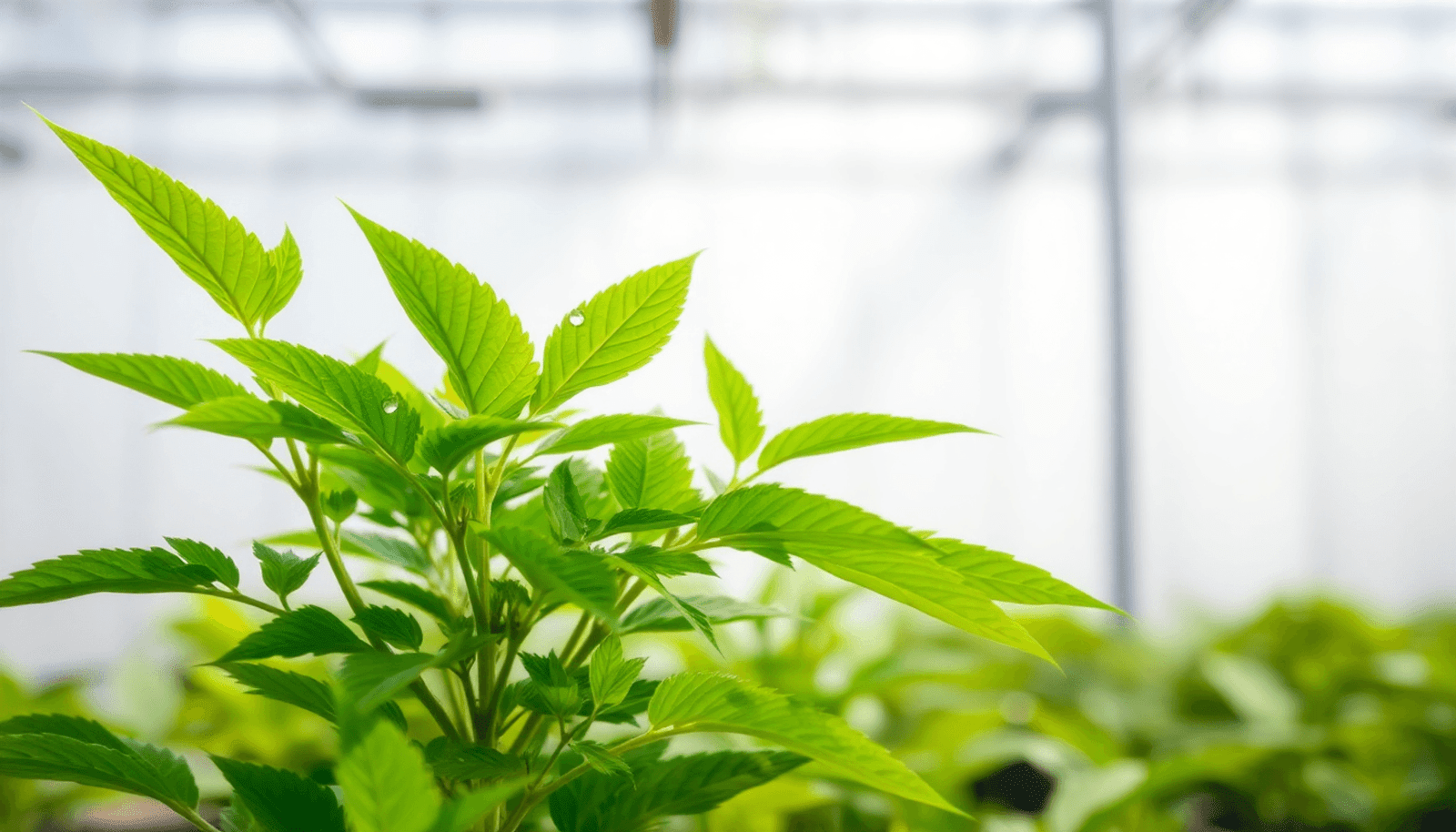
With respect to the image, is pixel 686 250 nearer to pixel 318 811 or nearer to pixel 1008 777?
pixel 1008 777

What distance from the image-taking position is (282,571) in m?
0.27

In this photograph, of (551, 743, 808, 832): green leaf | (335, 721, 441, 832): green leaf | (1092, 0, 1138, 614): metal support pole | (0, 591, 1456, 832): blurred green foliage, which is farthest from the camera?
(1092, 0, 1138, 614): metal support pole

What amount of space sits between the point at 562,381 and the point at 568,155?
1674 millimetres

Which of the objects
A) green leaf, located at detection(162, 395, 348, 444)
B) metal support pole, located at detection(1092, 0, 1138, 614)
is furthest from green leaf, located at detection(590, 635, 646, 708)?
metal support pole, located at detection(1092, 0, 1138, 614)

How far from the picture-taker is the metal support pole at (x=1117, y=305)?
5.57 feet

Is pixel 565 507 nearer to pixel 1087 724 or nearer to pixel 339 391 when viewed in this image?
pixel 339 391

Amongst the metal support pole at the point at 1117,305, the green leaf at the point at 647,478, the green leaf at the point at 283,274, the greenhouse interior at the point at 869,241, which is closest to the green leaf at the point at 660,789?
the green leaf at the point at 647,478

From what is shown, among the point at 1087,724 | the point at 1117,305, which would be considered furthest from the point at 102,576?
the point at 1117,305

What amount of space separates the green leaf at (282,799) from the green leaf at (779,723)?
0.11 metres

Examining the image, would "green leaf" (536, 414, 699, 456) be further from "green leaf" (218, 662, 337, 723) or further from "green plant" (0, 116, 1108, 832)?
"green leaf" (218, 662, 337, 723)

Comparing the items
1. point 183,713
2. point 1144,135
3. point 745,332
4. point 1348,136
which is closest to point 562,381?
point 183,713

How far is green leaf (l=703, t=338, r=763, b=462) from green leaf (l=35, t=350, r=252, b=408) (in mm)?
165

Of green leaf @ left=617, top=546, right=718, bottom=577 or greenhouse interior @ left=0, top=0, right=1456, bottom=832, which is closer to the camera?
green leaf @ left=617, top=546, right=718, bottom=577

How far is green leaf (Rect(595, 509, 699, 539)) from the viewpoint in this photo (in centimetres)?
25
